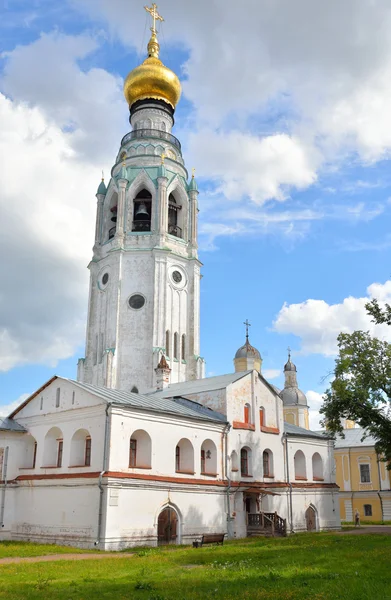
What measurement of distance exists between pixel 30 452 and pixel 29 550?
338 inches

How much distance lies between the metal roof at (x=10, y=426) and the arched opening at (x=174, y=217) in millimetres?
23569

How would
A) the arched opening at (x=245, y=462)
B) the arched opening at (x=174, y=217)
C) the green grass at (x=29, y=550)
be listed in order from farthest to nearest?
the arched opening at (x=174, y=217)
the arched opening at (x=245, y=462)
the green grass at (x=29, y=550)

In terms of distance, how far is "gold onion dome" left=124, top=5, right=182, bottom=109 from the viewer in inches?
2034

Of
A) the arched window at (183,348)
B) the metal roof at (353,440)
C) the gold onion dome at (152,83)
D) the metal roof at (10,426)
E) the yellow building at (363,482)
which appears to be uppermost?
the gold onion dome at (152,83)

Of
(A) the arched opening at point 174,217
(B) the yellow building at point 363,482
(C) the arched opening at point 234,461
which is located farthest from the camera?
(A) the arched opening at point 174,217

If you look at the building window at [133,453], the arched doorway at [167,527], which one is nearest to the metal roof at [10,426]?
the building window at [133,453]

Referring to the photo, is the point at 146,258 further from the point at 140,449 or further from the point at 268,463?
the point at 140,449

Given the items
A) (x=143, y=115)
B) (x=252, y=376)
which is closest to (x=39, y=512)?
(x=252, y=376)

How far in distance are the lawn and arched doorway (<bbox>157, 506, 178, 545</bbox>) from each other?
5968 millimetres

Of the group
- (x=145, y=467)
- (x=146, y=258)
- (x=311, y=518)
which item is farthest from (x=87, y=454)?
(x=146, y=258)

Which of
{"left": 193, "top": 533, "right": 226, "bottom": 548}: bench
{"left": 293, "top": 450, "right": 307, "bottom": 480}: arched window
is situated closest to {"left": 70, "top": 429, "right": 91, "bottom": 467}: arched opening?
{"left": 193, "top": 533, "right": 226, "bottom": 548}: bench

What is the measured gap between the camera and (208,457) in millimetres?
29156

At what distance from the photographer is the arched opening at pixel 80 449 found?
85.6ft

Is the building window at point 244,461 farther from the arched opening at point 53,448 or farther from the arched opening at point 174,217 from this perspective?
the arched opening at point 174,217
